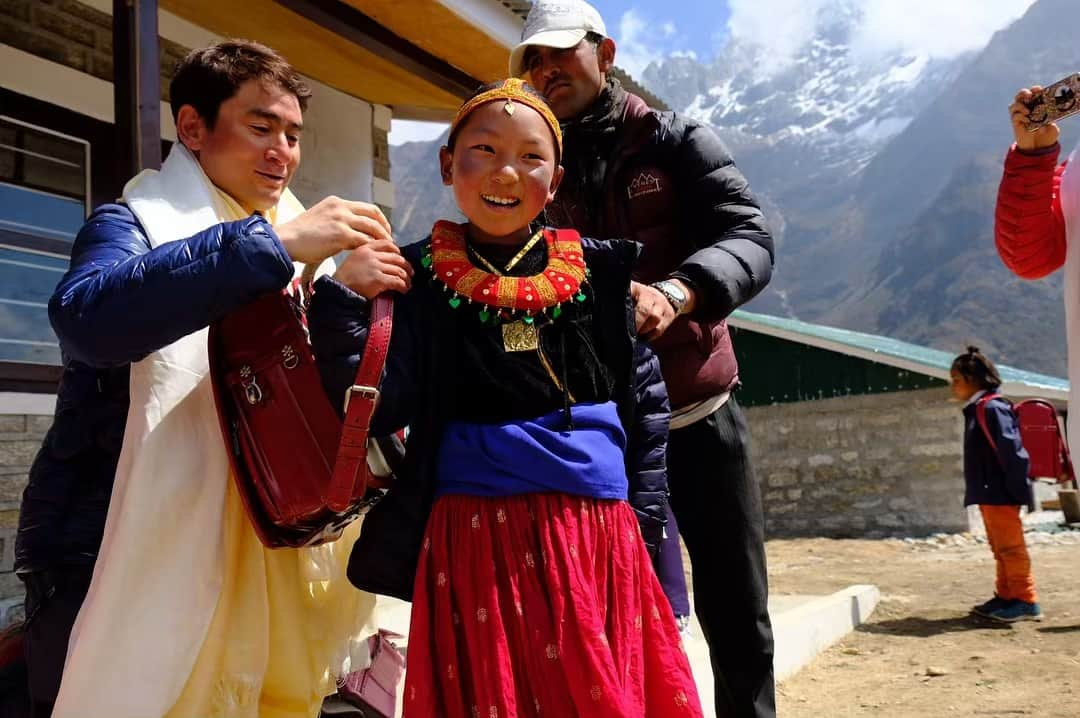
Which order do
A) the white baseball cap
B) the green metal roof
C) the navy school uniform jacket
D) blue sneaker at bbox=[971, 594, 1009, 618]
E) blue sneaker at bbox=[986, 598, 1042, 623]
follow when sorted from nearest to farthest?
the white baseball cap
blue sneaker at bbox=[986, 598, 1042, 623]
blue sneaker at bbox=[971, 594, 1009, 618]
the navy school uniform jacket
the green metal roof

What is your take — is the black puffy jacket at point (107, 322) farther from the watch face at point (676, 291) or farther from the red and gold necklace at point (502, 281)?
the watch face at point (676, 291)

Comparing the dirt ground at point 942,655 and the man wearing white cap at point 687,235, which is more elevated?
the man wearing white cap at point 687,235

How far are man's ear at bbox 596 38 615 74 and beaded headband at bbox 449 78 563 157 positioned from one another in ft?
1.83

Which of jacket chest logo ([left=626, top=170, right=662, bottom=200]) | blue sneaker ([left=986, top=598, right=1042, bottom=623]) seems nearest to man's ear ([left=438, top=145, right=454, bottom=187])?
jacket chest logo ([left=626, top=170, right=662, bottom=200])

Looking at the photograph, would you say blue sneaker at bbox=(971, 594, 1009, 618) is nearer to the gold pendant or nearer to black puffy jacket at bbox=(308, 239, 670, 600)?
black puffy jacket at bbox=(308, 239, 670, 600)

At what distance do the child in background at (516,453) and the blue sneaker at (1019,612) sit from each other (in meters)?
5.83

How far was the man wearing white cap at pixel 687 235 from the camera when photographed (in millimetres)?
2195

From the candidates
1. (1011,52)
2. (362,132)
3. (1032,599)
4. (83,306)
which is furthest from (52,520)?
(1011,52)

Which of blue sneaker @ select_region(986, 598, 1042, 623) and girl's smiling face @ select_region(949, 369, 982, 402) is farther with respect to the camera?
girl's smiling face @ select_region(949, 369, 982, 402)

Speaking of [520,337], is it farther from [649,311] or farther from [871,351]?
[871,351]

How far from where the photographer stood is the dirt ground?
4.23 metres

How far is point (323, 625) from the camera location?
72.6 inches

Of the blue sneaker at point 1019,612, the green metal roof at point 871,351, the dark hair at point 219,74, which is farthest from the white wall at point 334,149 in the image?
the green metal roof at point 871,351

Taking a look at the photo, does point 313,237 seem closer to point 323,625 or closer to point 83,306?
point 83,306
